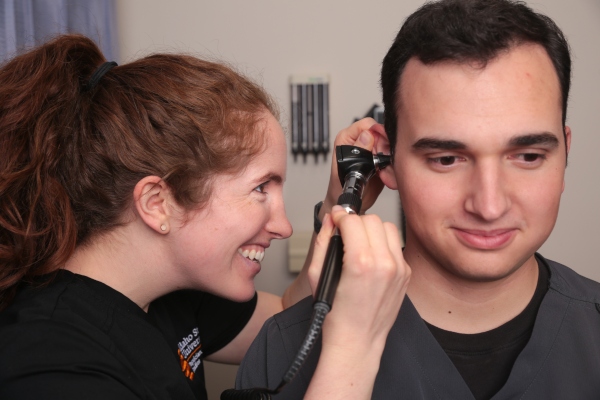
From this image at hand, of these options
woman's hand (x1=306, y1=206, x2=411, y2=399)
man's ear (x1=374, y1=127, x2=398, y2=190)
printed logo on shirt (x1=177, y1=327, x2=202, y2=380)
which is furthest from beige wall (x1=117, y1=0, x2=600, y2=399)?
woman's hand (x1=306, y1=206, x2=411, y2=399)

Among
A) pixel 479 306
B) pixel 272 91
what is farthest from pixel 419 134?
pixel 272 91

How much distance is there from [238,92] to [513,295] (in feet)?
2.05

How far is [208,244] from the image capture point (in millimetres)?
1160

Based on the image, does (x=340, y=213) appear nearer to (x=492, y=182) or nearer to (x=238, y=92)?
(x=492, y=182)

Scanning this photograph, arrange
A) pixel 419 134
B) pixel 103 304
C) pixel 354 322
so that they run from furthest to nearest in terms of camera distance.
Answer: pixel 103 304, pixel 419 134, pixel 354 322

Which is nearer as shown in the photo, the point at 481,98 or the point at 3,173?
the point at 481,98

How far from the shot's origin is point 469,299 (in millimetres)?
1063

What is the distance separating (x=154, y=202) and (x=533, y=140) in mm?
649

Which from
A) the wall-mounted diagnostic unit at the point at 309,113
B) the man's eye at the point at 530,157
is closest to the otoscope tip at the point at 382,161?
the man's eye at the point at 530,157

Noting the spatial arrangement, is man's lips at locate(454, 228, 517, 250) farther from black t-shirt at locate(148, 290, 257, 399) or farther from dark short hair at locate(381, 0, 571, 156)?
black t-shirt at locate(148, 290, 257, 399)

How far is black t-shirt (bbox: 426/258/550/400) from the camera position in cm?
103

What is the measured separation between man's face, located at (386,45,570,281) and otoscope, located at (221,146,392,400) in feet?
0.38

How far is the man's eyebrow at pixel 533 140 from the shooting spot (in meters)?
0.93

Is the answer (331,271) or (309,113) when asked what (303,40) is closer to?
(309,113)
